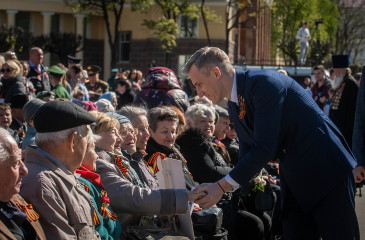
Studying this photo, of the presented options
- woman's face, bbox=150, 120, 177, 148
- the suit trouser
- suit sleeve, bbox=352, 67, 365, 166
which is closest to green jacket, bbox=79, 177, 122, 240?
the suit trouser

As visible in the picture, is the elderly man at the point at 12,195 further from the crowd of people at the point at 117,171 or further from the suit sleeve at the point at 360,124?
the suit sleeve at the point at 360,124

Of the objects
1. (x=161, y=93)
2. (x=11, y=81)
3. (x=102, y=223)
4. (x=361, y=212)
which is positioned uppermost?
(x=11, y=81)

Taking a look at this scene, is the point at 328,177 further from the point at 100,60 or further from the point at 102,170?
the point at 100,60

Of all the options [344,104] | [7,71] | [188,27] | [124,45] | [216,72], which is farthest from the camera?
[124,45]

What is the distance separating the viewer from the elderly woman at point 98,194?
4.27m

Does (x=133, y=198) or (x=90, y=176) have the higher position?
(x=90, y=176)

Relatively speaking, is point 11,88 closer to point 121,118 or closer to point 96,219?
point 121,118

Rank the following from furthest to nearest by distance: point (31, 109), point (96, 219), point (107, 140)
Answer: point (31, 109)
point (107, 140)
point (96, 219)

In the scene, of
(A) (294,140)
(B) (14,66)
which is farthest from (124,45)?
(A) (294,140)

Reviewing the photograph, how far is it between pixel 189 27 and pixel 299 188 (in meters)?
38.0

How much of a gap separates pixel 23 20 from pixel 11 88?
3722cm

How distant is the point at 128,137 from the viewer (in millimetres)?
5594

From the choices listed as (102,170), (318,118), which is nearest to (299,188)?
(318,118)

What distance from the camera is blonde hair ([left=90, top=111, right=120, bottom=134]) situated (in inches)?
199
